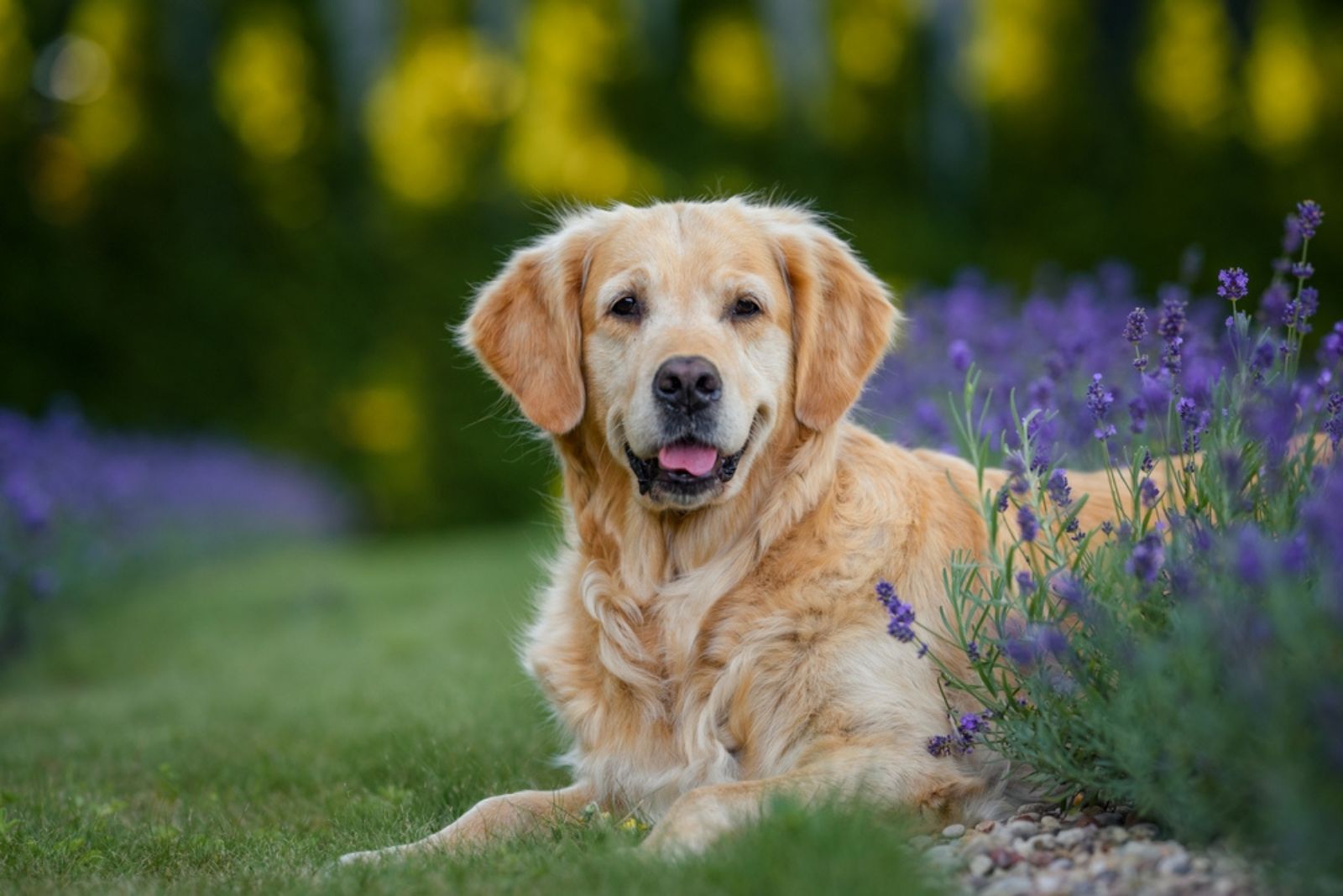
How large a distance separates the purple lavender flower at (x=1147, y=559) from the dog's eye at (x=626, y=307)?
1.45m

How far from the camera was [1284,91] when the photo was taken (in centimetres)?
1351

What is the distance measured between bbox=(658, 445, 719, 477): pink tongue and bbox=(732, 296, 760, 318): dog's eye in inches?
16.9

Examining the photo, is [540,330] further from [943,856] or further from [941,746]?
[943,856]

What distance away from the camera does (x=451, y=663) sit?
244 inches

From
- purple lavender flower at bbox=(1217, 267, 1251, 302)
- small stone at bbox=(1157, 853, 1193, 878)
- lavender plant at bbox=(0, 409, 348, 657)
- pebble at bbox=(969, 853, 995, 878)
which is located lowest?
lavender plant at bbox=(0, 409, 348, 657)

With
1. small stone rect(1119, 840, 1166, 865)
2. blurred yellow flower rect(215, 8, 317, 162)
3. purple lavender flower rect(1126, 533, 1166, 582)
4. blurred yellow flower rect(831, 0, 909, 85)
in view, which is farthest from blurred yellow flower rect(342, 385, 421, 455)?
small stone rect(1119, 840, 1166, 865)

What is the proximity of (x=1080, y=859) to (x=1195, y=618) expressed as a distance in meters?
0.50

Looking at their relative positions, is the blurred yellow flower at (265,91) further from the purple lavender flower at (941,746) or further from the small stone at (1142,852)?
the small stone at (1142,852)

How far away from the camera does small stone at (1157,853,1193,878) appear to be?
2.29 meters

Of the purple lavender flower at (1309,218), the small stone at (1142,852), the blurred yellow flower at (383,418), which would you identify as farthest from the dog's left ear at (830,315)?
the blurred yellow flower at (383,418)

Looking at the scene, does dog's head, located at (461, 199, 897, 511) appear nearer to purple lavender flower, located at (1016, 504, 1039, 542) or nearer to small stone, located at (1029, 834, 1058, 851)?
purple lavender flower, located at (1016, 504, 1039, 542)

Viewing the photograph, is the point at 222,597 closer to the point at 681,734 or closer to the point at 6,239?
the point at 681,734

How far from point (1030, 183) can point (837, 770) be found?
12696 mm

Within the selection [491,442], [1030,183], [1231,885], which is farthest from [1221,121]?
[1231,885]
